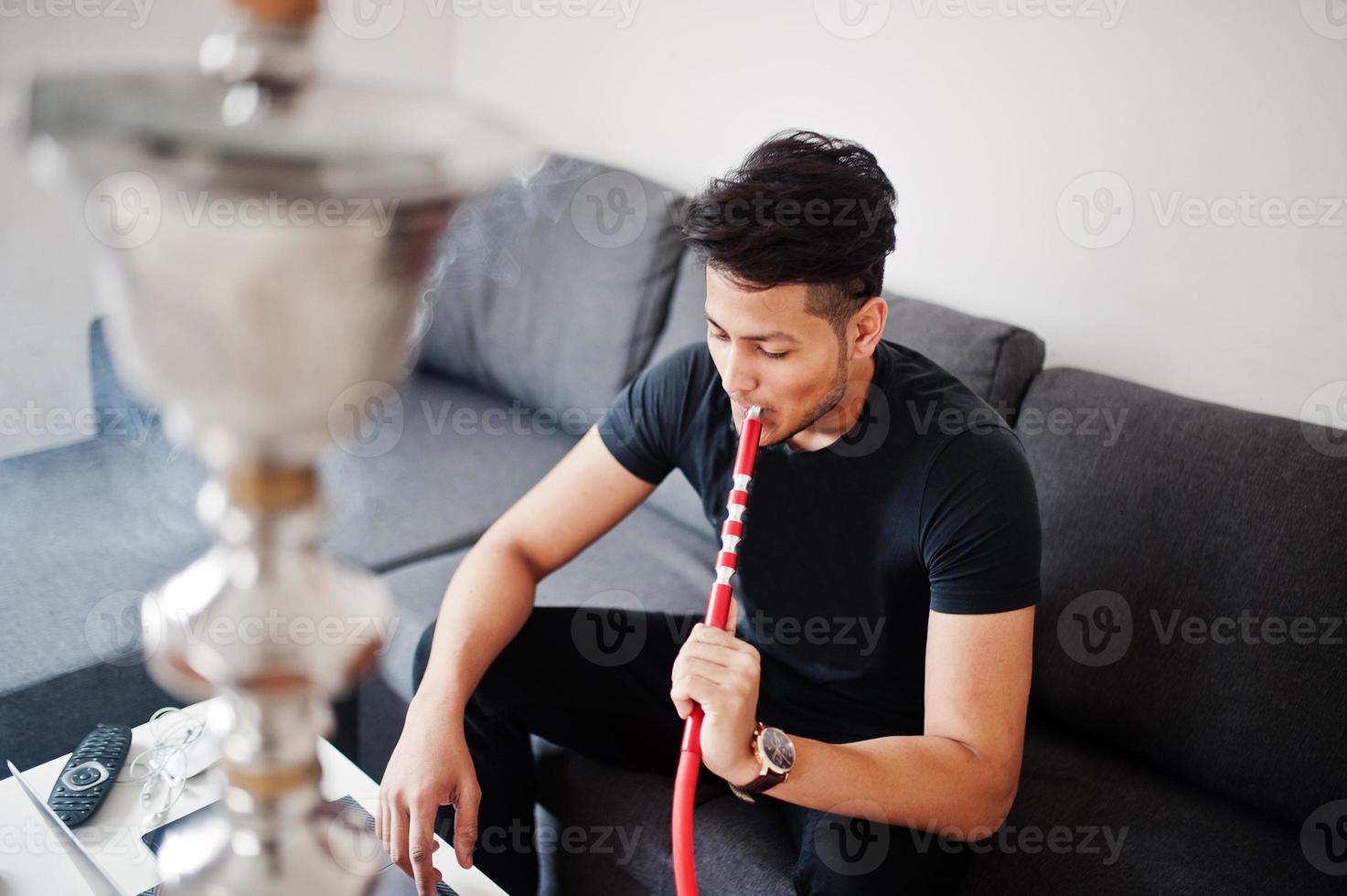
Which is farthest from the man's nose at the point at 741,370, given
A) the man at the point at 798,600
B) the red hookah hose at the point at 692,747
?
the red hookah hose at the point at 692,747

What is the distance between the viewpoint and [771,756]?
1.22m

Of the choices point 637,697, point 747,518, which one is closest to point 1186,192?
point 747,518

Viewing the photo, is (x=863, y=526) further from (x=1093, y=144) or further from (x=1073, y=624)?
(x=1093, y=144)

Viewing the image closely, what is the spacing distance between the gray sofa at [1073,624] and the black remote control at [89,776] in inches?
12.8

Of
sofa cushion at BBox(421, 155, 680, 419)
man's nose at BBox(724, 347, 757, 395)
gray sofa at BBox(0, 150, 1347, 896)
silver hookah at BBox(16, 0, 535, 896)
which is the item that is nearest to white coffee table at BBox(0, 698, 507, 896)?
gray sofa at BBox(0, 150, 1347, 896)

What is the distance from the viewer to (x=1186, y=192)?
182 centimetres

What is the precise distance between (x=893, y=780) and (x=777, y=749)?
0.45ft

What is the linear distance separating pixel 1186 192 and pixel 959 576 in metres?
0.91

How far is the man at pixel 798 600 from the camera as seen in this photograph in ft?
4.14

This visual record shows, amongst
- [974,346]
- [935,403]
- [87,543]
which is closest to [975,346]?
[974,346]

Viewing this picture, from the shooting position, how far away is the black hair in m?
1.33

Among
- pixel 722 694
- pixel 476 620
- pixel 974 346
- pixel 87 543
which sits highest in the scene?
pixel 974 346

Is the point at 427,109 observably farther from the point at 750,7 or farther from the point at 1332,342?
the point at 750,7

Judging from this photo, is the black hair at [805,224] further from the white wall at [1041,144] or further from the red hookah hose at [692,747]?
the white wall at [1041,144]
